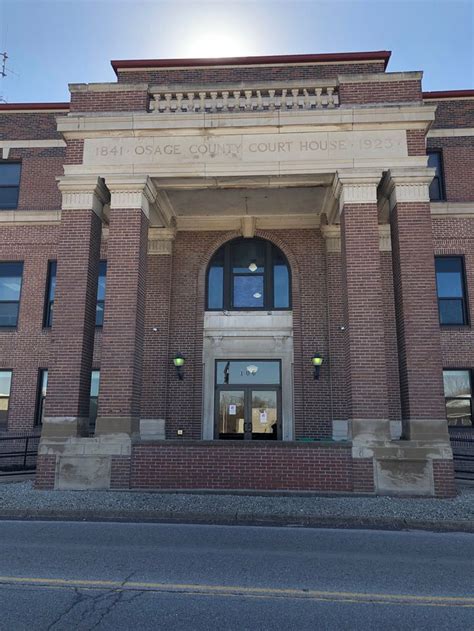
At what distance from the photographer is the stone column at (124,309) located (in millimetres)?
11266

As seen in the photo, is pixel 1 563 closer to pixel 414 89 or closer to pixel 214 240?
pixel 214 240

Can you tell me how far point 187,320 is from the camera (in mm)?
15773

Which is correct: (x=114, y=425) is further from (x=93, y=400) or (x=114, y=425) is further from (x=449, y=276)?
(x=449, y=276)

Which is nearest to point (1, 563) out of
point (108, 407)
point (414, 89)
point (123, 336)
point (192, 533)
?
point (192, 533)

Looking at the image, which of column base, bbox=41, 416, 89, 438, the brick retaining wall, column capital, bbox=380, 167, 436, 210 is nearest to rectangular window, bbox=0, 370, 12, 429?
column base, bbox=41, 416, 89, 438

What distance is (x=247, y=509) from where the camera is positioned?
355 inches

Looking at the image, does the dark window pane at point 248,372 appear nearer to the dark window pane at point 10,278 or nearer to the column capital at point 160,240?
the column capital at point 160,240

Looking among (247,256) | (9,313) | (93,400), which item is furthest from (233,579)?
(9,313)

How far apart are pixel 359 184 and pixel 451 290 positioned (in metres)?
5.58

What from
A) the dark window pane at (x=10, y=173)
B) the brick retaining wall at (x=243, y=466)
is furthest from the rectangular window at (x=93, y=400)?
the dark window pane at (x=10, y=173)

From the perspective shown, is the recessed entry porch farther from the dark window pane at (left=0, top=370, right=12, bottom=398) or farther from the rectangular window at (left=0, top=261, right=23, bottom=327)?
the dark window pane at (left=0, top=370, right=12, bottom=398)

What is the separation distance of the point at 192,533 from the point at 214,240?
10.3 meters

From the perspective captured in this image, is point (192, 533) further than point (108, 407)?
No

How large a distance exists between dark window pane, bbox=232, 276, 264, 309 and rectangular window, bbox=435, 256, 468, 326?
542 centimetres
